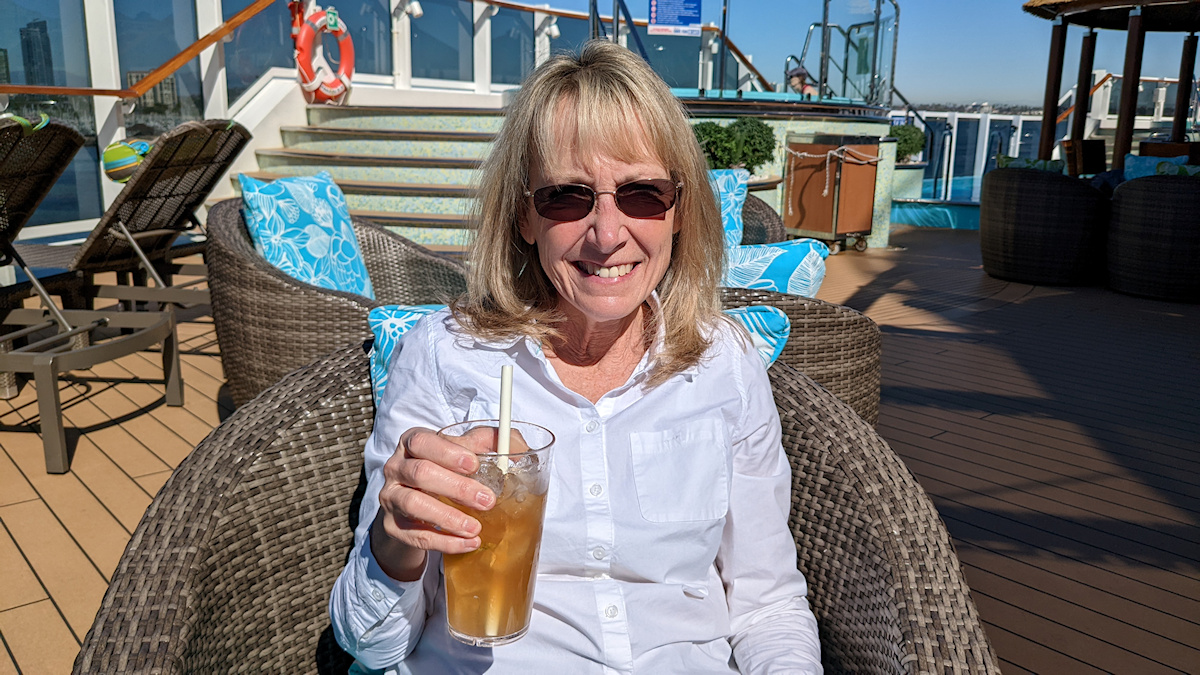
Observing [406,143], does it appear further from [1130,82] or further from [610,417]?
[1130,82]

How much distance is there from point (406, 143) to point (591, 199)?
19.4ft

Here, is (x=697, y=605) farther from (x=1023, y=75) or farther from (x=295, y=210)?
(x=1023, y=75)

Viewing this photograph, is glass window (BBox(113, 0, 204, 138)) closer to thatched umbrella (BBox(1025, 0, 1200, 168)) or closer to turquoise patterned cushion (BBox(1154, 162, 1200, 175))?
turquoise patterned cushion (BBox(1154, 162, 1200, 175))

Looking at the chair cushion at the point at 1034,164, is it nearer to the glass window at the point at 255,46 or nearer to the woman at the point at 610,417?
the glass window at the point at 255,46

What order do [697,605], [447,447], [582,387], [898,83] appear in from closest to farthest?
[447,447] < [697,605] < [582,387] < [898,83]

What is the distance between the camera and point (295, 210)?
2.99 m

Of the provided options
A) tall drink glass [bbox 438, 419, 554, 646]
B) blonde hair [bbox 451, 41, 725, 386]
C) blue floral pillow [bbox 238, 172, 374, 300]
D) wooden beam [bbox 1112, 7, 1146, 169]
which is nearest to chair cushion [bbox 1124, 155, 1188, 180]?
wooden beam [bbox 1112, 7, 1146, 169]

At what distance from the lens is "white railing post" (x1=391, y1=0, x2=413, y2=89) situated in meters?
9.85

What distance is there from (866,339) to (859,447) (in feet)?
2.89

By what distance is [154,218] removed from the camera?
407cm

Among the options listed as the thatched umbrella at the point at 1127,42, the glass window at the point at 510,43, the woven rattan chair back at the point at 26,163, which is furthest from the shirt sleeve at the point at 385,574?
the glass window at the point at 510,43

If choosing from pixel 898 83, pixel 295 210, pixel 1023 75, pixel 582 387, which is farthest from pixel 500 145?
pixel 1023 75

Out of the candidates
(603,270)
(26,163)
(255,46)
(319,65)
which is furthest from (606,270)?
(255,46)

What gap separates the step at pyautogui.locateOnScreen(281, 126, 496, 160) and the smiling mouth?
215 inches
